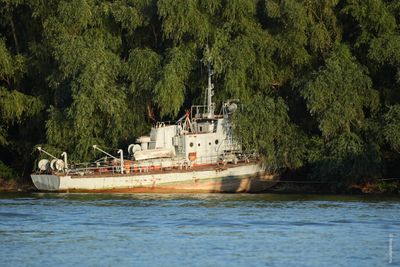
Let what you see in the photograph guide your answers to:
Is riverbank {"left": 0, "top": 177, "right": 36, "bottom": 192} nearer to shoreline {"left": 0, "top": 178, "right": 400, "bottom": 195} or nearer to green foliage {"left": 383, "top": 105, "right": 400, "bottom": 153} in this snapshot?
shoreline {"left": 0, "top": 178, "right": 400, "bottom": 195}

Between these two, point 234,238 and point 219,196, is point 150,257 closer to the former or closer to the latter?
point 234,238

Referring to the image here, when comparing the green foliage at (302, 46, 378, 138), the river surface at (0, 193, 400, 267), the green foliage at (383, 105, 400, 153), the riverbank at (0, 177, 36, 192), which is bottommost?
the river surface at (0, 193, 400, 267)

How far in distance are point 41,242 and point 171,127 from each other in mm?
22728

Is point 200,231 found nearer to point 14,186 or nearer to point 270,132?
point 270,132

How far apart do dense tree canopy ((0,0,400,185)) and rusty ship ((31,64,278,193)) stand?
36.1 inches

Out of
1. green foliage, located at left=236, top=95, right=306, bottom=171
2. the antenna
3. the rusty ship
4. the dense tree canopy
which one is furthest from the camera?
the antenna

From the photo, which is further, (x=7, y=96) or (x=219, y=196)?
(x=7, y=96)

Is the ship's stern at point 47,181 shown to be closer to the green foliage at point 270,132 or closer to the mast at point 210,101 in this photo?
the mast at point 210,101

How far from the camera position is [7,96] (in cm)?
6250

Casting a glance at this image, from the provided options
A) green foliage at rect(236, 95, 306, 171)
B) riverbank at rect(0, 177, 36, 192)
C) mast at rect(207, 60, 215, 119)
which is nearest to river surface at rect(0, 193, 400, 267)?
green foliage at rect(236, 95, 306, 171)

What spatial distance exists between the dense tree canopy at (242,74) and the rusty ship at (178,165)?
917 millimetres

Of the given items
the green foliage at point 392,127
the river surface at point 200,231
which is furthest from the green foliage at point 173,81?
the green foliage at point 392,127

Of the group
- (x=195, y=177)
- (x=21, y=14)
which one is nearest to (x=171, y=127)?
(x=195, y=177)

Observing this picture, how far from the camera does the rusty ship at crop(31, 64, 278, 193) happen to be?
196 feet
